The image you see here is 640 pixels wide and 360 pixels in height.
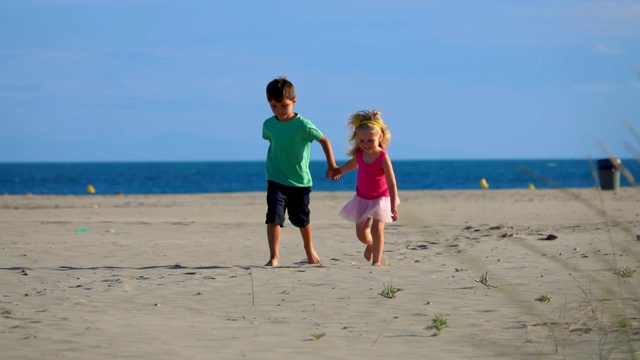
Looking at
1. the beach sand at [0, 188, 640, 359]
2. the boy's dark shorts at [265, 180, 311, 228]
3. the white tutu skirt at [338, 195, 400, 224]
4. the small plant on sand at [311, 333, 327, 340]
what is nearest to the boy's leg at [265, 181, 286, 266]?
the boy's dark shorts at [265, 180, 311, 228]

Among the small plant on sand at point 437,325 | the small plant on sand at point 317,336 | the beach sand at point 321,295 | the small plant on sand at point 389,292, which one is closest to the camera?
the beach sand at point 321,295

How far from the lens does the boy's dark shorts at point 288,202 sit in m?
8.08

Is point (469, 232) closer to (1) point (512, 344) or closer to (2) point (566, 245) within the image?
(2) point (566, 245)

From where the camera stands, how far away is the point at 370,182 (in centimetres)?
813

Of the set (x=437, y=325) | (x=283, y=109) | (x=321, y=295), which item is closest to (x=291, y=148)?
(x=283, y=109)

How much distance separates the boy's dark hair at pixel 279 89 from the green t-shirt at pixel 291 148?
0.85ft

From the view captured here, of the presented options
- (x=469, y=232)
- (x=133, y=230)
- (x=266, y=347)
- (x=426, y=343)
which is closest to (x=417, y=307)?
(x=426, y=343)

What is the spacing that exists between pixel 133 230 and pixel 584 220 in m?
5.91

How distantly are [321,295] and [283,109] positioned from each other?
7.62ft

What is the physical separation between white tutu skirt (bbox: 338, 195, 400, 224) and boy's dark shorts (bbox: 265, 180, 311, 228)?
1.17 feet

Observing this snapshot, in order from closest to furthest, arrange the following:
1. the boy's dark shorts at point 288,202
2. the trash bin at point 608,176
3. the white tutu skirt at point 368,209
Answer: the white tutu skirt at point 368,209, the boy's dark shorts at point 288,202, the trash bin at point 608,176

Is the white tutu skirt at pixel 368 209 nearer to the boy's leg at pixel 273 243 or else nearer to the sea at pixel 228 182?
the boy's leg at pixel 273 243

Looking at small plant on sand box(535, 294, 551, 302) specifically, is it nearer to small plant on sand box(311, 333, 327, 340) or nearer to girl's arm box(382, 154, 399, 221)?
small plant on sand box(311, 333, 327, 340)

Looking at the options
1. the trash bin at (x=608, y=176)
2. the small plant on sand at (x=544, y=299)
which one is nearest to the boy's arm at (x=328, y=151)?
the small plant on sand at (x=544, y=299)
